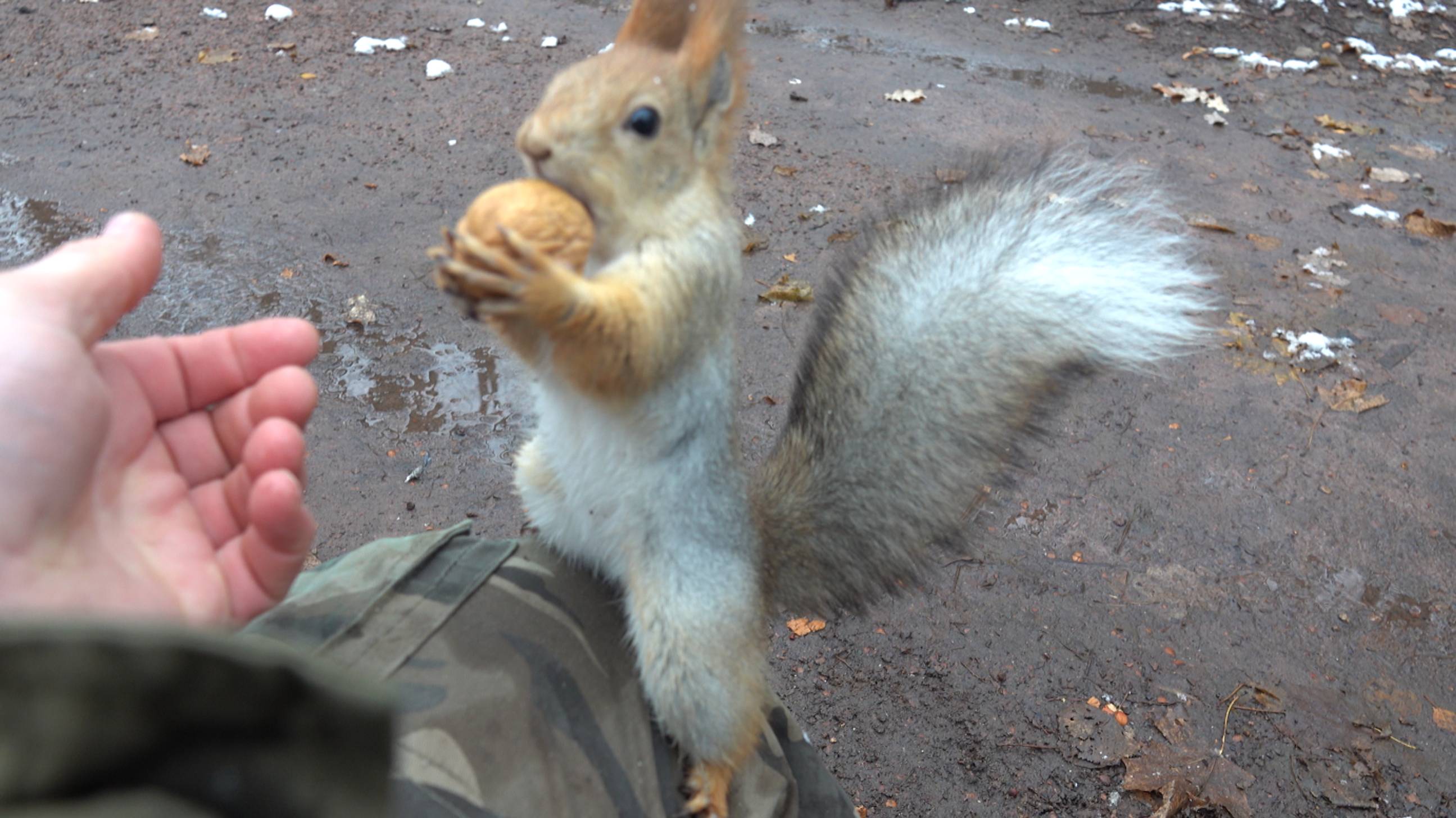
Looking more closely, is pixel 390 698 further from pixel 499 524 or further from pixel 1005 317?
pixel 499 524

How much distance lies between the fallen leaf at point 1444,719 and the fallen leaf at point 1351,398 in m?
0.94

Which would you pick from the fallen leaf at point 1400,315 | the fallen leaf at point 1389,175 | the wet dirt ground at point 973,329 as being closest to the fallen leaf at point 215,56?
the wet dirt ground at point 973,329

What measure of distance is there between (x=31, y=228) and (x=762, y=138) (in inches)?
92.2

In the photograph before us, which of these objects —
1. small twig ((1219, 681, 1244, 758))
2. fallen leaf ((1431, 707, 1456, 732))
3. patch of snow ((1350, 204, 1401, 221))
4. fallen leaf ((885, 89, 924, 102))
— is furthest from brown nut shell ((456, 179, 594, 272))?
patch of snow ((1350, 204, 1401, 221))

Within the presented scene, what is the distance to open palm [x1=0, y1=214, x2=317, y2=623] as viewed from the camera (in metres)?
0.77

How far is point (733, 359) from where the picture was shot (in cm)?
121

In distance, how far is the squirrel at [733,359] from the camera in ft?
3.42

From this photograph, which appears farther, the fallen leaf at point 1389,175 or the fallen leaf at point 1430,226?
the fallen leaf at point 1389,175

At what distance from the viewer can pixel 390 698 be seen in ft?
1.39

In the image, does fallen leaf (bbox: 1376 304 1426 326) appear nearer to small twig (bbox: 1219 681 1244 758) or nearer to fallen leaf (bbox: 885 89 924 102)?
small twig (bbox: 1219 681 1244 758)

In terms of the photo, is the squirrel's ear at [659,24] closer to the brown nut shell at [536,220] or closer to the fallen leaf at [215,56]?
the brown nut shell at [536,220]

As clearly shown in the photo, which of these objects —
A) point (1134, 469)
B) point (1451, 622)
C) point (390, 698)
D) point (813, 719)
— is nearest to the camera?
point (390, 698)

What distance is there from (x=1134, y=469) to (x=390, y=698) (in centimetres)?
223

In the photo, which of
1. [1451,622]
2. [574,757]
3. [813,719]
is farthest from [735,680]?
[1451,622]
